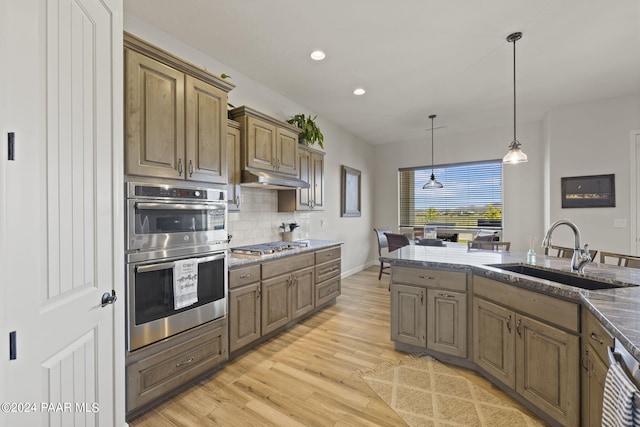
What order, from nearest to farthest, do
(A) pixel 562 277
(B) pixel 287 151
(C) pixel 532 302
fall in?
(C) pixel 532 302 → (A) pixel 562 277 → (B) pixel 287 151

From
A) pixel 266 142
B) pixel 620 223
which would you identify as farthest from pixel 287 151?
pixel 620 223

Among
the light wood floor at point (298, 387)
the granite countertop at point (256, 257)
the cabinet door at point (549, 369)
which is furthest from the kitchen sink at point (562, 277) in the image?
the granite countertop at point (256, 257)

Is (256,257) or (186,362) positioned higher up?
(256,257)

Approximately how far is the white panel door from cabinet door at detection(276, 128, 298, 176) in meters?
1.93

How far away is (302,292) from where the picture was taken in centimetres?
329

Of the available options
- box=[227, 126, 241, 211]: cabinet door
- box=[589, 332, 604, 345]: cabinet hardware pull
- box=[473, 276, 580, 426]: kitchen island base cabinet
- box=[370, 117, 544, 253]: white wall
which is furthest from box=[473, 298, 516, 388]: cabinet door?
box=[370, 117, 544, 253]: white wall

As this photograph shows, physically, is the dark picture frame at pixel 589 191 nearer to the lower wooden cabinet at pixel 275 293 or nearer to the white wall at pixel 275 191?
the white wall at pixel 275 191

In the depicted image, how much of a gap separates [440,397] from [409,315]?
0.68m

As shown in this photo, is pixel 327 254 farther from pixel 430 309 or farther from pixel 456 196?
pixel 456 196

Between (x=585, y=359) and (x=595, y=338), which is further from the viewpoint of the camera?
(x=585, y=359)

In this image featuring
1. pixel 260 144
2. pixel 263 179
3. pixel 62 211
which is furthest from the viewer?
pixel 260 144

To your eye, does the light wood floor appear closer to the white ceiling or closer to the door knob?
the door knob

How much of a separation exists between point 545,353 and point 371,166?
18.0ft

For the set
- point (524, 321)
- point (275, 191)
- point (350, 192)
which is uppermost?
point (350, 192)
